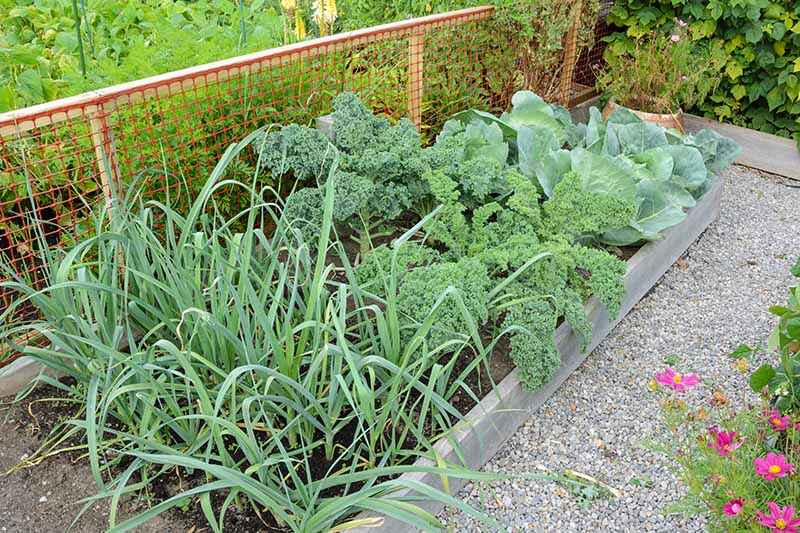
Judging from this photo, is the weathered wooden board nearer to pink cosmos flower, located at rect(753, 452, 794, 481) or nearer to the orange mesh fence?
the orange mesh fence

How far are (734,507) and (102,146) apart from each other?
214 centimetres

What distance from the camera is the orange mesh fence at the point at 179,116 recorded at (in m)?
2.30

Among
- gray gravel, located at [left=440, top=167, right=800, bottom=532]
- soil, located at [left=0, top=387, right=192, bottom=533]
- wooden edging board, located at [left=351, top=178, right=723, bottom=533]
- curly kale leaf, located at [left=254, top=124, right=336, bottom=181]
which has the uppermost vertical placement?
curly kale leaf, located at [left=254, top=124, right=336, bottom=181]

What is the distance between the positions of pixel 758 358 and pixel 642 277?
575 mm

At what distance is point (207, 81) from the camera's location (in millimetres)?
2617

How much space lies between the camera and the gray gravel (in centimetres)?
213

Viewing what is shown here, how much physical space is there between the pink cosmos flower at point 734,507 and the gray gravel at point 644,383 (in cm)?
46

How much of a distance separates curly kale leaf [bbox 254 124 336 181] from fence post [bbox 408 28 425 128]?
3.18 feet

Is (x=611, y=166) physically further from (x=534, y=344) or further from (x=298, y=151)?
(x=298, y=151)

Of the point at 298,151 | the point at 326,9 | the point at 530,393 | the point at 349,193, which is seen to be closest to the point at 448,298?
the point at 530,393

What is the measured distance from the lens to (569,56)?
4652 millimetres

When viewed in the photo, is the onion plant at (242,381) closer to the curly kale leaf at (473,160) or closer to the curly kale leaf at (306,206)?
the curly kale leaf at (306,206)

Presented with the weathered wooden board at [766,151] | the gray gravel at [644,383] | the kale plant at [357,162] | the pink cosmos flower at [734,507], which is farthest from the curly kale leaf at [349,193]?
the weathered wooden board at [766,151]

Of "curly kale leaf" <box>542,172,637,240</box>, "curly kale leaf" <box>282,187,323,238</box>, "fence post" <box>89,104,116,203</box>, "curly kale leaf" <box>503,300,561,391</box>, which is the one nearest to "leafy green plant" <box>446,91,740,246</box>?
"curly kale leaf" <box>542,172,637,240</box>
